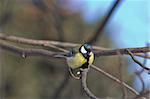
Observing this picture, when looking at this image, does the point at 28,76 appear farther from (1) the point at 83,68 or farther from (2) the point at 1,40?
(1) the point at 83,68

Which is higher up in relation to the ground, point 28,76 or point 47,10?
point 47,10

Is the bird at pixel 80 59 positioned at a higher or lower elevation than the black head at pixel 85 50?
lower

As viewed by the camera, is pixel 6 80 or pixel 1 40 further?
pixel 6 80

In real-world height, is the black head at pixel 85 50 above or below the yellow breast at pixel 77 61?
above

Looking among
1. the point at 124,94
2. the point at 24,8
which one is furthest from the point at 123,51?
the point at 24,8

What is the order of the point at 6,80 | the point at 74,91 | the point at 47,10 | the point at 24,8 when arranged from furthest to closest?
the point at 24,8 < the point at 6,80 < the point at 74,91 < the point at 47,10

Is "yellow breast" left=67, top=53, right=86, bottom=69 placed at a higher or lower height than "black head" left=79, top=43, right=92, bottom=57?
lower

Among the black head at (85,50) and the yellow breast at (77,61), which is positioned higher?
the black head at (85,50)

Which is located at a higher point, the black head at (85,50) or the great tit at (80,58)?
the black head at (85,50)

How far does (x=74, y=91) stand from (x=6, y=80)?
315 cm

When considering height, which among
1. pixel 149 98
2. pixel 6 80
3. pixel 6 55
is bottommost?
pixel 6 80

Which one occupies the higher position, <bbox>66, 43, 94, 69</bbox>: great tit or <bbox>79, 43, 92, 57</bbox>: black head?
<bbox>79, 43, 92, 57</bbox>: black head

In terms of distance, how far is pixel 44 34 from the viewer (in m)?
4.86

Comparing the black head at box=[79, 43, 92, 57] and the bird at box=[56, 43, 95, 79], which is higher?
the black head at box=[79, 43, 92, 57]
